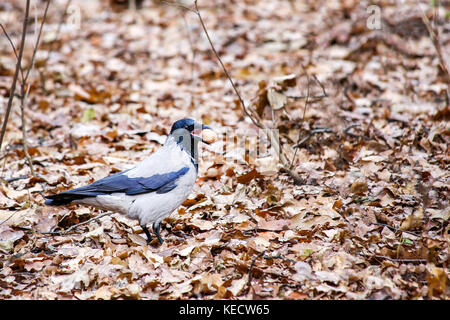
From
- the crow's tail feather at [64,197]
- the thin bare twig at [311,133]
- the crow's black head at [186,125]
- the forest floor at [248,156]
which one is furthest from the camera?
the thin bare twig at [311,133]

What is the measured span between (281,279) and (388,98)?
4363 millimetres

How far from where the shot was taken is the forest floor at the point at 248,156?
12.4 ft

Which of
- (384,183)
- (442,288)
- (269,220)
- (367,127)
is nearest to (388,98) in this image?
(367,127)

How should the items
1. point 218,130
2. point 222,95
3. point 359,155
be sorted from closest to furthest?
point 359,155 → point 218,130 → point 222,95

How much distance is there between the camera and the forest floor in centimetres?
377

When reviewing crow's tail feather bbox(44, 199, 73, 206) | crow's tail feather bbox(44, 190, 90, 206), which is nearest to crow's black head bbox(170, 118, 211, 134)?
crow's tail feather bbox(44, 190, 90, 206)

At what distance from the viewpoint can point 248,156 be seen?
5898mm

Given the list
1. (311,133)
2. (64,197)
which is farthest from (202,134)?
(311,133)

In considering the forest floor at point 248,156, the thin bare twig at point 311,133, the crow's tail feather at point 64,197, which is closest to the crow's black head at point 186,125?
the forest floor at point 248,156

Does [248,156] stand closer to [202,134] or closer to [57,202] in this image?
[202,134]

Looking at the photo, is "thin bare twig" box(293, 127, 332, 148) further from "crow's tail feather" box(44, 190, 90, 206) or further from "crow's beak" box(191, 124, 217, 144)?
"crow's tail feather" box(44, 190, 90, 206)

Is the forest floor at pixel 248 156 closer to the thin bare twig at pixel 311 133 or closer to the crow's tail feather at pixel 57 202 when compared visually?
the thin bare twig at pixel 311 133

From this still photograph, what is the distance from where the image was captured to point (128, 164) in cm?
588
